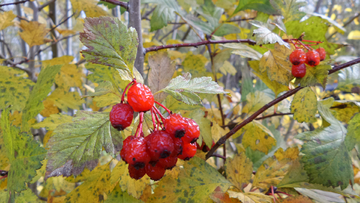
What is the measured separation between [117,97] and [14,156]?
1.06ft

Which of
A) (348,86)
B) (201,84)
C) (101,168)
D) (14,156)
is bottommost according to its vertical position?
(101,168)

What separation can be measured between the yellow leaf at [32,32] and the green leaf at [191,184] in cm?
119

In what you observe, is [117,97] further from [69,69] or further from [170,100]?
[69,69]

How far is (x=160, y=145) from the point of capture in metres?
0.46

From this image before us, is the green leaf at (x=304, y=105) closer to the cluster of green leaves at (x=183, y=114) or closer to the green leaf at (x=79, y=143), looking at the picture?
the cluster of green leaves at (x=183, y=114)

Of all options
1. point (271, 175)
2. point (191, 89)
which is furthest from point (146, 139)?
point (271, 175)

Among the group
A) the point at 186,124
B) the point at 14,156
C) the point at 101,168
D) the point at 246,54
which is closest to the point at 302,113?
the point at 246,54

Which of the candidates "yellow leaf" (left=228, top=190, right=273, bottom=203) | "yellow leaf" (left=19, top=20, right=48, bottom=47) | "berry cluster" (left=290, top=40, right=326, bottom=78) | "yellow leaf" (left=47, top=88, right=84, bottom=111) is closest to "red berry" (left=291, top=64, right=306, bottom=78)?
"berry cluster" (left=290, top=40, right=326, bottom=78)

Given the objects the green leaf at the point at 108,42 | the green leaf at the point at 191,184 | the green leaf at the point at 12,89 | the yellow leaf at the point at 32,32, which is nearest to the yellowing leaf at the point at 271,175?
the green leaf at the point at 191,184

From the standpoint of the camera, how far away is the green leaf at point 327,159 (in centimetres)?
66

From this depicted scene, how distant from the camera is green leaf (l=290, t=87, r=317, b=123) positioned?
75 centimetres

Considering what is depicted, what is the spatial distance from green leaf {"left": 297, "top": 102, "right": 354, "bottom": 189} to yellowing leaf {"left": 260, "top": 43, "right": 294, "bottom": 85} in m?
0.21

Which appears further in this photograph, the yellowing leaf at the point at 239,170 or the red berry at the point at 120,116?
the yellowing leaf at the point at 239,170

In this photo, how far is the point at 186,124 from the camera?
0.48 meters
